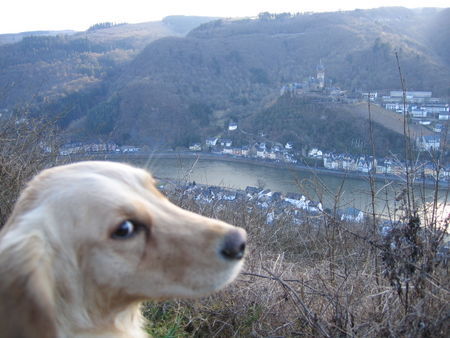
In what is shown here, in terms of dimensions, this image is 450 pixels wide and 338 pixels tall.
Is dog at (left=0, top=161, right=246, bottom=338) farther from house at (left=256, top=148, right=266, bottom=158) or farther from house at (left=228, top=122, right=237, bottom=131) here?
house at (left=228, top=122, right=237, bottom=131)

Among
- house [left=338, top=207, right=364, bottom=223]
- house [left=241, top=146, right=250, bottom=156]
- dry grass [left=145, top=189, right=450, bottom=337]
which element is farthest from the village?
house [left=241, top=146, right=250, bottom=156]

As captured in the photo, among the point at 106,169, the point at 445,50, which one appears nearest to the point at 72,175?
the point at 106,169

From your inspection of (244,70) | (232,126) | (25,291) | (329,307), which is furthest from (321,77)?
(25,291)

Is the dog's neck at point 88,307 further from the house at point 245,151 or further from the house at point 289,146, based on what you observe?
the house at point 245,151

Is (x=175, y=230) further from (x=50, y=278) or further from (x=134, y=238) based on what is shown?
(x=50, y=278)

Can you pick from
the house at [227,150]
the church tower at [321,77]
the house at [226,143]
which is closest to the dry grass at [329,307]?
the house at [227,150]
